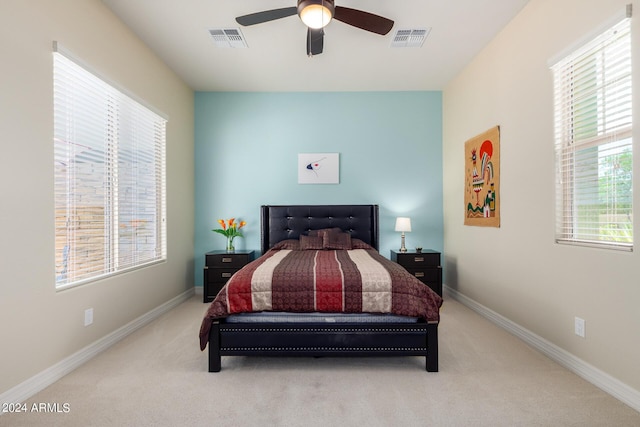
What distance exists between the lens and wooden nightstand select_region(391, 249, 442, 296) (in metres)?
4.09

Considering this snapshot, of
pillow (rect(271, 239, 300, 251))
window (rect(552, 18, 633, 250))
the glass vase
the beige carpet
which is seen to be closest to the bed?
the beige carpet

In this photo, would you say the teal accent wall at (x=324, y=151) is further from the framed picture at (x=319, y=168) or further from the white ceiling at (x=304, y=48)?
the white ceiling at (x=304, y=48)

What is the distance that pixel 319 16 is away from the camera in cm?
221

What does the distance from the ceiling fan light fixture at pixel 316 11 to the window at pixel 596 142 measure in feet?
5.91

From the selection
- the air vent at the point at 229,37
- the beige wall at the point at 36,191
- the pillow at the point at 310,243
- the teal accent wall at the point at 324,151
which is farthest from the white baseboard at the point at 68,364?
the air vent at the point at 229,37

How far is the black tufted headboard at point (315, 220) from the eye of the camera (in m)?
4.46

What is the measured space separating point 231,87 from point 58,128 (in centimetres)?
256

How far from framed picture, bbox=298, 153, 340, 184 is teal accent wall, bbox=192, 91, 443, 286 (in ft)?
0.26

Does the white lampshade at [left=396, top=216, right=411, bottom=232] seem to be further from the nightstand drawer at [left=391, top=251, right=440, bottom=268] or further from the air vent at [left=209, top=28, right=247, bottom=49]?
the air vent at [left=209, top=28, right=247, bottom=49]

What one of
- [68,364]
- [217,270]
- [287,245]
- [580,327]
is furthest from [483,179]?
[68,364]

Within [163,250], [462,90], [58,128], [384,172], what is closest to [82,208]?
[58,128]

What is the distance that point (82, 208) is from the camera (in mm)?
2541

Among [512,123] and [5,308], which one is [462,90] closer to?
[512,123]

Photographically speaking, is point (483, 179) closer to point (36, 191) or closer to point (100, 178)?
point (100, 178)
